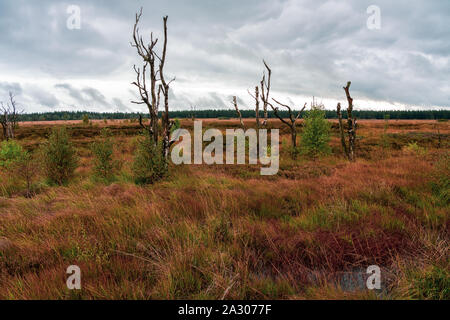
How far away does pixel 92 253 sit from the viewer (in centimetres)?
306

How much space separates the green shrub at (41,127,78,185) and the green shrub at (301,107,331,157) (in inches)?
544

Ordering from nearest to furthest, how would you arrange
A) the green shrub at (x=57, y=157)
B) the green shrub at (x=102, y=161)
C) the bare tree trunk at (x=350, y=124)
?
the green shrub at (x=57, y=157) < the green shrub at (x=102, y=161) < the bare tree trunk at (x=350, y=124)

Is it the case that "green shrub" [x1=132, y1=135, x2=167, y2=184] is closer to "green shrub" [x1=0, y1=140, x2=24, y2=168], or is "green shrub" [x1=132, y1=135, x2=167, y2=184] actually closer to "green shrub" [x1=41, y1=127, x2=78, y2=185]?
"green shrub" [x1=41, y1=127, x2=78, y2=185]

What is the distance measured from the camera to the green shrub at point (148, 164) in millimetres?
9180

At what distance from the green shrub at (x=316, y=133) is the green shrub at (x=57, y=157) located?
13.8m

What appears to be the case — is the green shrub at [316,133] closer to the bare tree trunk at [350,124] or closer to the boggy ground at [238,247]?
the bare tree trunk at [350,124]

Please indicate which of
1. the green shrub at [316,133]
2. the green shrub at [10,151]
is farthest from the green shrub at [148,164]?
the green shrub at [316,133]

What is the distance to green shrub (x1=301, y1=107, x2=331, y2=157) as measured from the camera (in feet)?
48.9

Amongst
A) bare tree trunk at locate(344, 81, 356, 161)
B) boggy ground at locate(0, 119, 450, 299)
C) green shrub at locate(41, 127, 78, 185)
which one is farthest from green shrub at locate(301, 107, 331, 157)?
green shrub at locate(41, 127, 78, 185)

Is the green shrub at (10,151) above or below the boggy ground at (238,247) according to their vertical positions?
A: above

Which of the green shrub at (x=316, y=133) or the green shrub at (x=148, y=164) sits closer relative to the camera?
the green shrub at (x=148, y=164)

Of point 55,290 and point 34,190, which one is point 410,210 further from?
point 34,190

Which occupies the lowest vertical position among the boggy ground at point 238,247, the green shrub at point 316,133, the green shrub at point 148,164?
the boggy ground at point 238,247
